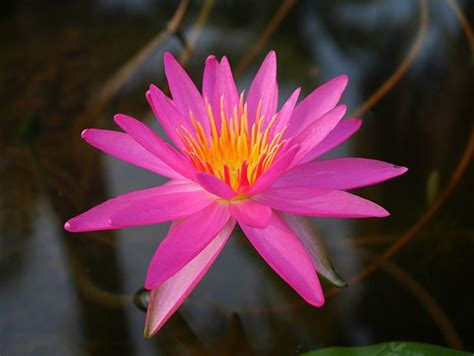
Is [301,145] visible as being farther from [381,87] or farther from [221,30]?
[221,30]

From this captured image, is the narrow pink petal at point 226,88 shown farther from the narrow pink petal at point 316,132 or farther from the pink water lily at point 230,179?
the narrow pink petal at point 316,132

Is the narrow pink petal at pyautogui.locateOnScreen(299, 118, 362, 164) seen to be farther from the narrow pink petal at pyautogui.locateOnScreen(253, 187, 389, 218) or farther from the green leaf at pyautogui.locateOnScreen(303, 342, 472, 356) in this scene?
the green leaf at pyautogui.locateOnScreen(303, 342, 472, 356)

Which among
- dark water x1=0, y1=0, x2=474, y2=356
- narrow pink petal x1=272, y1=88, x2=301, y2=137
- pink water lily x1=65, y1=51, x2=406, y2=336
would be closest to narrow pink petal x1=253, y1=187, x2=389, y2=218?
pink water lily x1=65, y1=51, x2=406, y2=336

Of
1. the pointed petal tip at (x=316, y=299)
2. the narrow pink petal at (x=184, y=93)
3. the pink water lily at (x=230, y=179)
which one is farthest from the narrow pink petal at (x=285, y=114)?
the pointed petal tip at (x=316, y=299)

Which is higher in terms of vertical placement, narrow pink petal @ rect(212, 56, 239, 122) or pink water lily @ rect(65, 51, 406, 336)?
narrow pink petal @ rect(212, 56, 239, 122)

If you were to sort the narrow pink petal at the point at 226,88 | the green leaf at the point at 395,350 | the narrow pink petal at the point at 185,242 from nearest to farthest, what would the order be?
the narrow pink petal at the point at 185,242, the green leaf at the point at 395,350, the narrow pink petal at the point at 226,88
